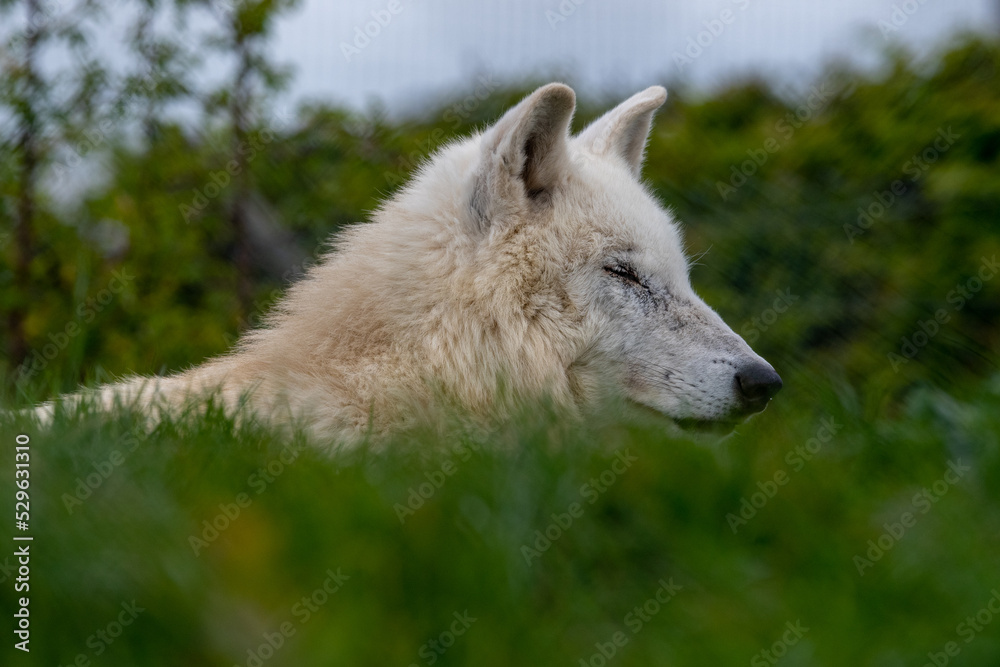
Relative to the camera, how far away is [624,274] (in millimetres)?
3863

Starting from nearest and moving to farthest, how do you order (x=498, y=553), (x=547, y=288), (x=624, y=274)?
(x=498, y=553) → (x=547, y=288) → (x=624, y=274)

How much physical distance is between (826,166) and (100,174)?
553 cm

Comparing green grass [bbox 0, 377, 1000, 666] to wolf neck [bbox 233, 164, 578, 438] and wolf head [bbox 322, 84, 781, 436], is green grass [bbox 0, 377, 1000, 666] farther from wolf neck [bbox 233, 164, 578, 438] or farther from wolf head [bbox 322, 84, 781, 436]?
wolf head [bbox 322, 84, 781, 436]

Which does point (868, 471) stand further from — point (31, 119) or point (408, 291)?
point (31, 119)

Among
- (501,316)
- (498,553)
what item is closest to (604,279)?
(501,316)

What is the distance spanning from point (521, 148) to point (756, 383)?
128cm

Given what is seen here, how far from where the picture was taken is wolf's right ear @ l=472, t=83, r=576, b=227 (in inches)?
147

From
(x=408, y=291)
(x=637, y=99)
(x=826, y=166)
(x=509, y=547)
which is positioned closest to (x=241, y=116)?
(x=637, y=99)

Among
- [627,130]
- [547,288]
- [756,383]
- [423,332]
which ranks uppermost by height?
[627,130]

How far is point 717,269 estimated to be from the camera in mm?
7559

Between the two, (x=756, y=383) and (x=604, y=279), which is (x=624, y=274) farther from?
(x=756, y=383)

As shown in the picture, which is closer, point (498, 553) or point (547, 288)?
point (498, 553)

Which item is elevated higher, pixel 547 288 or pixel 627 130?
pixel 627 130

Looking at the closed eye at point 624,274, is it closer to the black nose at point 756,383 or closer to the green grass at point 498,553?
the black nose at point 756,383
